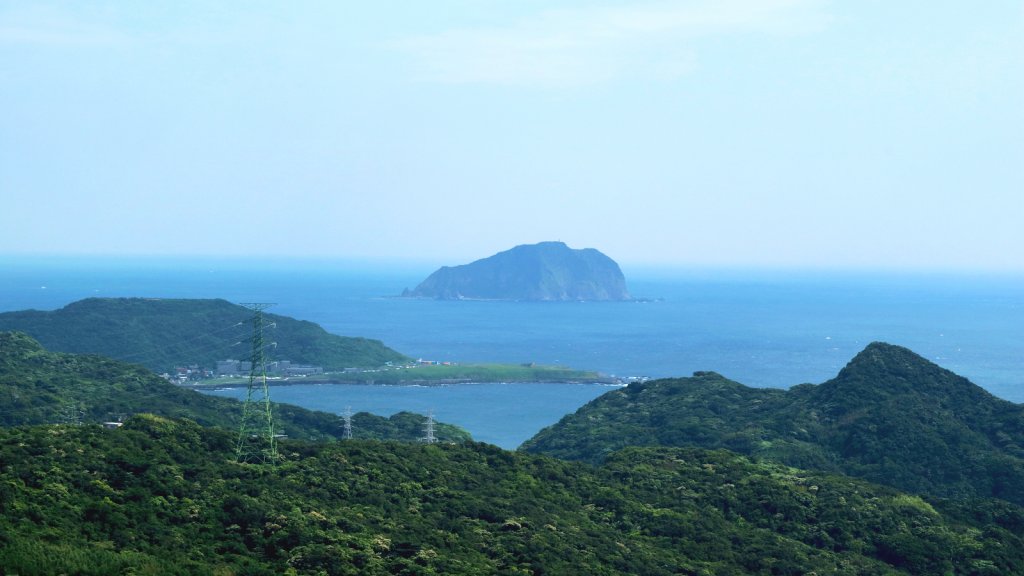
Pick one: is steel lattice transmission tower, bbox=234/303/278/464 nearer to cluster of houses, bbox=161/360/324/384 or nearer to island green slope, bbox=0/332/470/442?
island green slope, bbox=0/332/470/442

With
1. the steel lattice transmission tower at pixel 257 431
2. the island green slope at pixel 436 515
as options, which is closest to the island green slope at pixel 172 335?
the island green slope at pixel 436 515

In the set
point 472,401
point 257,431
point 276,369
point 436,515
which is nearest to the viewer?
point 436,515

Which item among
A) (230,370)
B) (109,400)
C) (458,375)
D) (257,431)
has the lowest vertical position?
(458,375)

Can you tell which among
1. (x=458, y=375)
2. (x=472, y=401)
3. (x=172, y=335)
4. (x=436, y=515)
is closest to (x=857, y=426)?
(x=436, y=515)

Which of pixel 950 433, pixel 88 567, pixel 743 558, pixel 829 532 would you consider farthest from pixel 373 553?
pixel 950 433

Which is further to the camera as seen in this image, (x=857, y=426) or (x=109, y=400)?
(x=109, y=400)

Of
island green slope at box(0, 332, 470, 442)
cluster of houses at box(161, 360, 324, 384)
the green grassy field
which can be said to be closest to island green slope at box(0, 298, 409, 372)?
cluster of houses at box(161, 360, 324, 384)

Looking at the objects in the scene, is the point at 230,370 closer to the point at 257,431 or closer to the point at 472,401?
the point at 472,401

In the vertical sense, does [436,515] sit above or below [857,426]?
above

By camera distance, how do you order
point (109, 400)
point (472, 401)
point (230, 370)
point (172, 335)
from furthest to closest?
point (172, 335), point (230, 370), point (472, 401), point (109, 400)
